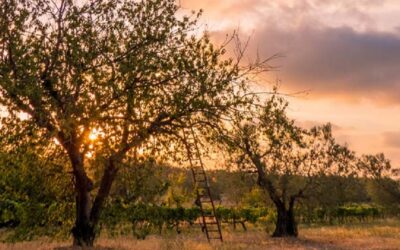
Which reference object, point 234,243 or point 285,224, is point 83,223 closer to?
point 234,243

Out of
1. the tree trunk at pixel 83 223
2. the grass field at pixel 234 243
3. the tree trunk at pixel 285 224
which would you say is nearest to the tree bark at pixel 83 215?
the tree trunk at pixel 83 223

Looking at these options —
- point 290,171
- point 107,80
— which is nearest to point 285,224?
point 290,171

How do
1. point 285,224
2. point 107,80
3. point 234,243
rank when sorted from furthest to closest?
point 285,224 → point 234,243 → point 107,80

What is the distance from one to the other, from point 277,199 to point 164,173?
22.4 m

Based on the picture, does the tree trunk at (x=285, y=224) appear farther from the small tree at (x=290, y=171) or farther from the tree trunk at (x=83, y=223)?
the tree trunk at (x=83, y=223)

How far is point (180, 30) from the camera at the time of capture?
2098cm

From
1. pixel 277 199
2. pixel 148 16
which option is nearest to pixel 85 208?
pixel 148 16

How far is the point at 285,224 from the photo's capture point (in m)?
43.6

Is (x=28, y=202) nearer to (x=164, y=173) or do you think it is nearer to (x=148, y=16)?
(x=164, y=173)

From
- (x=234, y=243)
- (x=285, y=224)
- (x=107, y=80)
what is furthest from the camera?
(x=285, y=224)

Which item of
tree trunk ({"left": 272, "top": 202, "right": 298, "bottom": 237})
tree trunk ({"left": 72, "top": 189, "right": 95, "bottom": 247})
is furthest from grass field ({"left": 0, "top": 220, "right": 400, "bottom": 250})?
tree trunk ({"left": 272, "top": 202, "right": 298, "bottom": 237})

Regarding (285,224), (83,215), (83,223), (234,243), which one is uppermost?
(83,215)

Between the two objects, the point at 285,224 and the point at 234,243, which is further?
the point at 285,224

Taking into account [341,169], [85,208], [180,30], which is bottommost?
[85,208]
